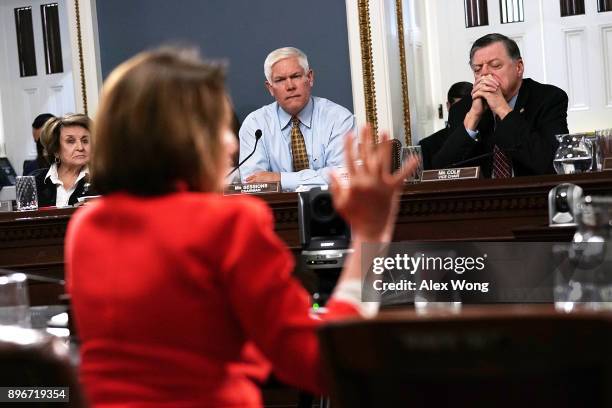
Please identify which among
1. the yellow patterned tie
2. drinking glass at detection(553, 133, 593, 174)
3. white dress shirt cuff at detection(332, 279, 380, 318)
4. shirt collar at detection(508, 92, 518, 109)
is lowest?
white dress shirt cuff at detection(332, 279, 380, 318)

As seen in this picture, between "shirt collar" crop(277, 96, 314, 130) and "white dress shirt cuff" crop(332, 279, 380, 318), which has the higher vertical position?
"shirt collar" crop(277, 96, 314, 130)

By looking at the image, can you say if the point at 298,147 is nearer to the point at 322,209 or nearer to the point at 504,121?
the point at 504,121

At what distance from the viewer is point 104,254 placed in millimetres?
1443

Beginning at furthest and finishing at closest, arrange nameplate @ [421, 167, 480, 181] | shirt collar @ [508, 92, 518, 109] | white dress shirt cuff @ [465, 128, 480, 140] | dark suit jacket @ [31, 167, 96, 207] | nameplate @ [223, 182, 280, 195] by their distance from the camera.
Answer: dark suit jacket @ [31, 167, 96, 207] < shirt collar @ [508, 92, 518, 109] < white dress shirt cuff @ [465, 128, 480, 140] < nameplate @ [223, 182, 280, 195] < nameplate @ [421, 167, 480, 181]

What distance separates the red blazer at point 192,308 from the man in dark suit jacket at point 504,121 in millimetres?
2614

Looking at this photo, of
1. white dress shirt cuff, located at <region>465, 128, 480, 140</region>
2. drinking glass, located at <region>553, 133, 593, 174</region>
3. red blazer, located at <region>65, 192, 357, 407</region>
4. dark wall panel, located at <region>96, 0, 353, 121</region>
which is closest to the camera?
red blazer, located at <region>65, 192, 357, 407</region>

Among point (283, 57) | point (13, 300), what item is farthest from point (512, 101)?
point (13, 300)

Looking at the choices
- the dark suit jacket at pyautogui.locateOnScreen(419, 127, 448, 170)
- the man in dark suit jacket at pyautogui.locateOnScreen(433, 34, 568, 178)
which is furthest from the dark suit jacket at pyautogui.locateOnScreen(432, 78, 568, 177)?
the dark suit jacket at pyautogui.locateOnScreen(419, 127, 448, 170)

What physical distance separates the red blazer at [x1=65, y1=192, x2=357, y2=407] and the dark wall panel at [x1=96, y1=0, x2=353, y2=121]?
4.55 meters

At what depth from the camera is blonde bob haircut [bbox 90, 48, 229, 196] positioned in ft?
4.62

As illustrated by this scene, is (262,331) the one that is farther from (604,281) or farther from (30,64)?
(30,64)

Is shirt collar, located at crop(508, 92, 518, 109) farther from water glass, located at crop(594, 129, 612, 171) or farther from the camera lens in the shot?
the camera lens

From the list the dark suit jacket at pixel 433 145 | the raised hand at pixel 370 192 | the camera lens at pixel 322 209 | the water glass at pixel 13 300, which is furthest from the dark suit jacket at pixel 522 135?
the raised hand at pixel 370 192

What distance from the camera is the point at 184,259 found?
Answer: 138cm
